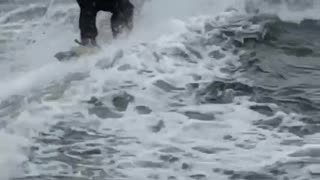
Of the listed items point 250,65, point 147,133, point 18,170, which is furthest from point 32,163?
point 250,65

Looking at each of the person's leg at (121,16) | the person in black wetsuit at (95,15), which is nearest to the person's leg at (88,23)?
the person in black wetsuit at (95,15)

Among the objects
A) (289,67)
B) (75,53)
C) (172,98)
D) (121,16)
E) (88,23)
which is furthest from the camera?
(121,16)

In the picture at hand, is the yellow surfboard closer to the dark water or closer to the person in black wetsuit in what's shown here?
the person in black wetsuit

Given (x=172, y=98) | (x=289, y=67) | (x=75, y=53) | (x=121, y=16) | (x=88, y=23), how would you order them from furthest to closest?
(x=121, y=16)
(x=88, y=23)
(x=75, y=53)
(x=289, y=67)
(x=172, y=98)

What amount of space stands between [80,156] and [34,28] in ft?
17.1

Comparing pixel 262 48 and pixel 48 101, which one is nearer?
pixel 48 101

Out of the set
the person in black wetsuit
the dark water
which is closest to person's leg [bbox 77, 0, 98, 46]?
the person in black wetsuit

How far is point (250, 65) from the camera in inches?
340

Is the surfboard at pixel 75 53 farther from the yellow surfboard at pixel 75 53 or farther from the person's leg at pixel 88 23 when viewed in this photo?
the person's leg at pixel 88 23

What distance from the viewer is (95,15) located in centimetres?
915

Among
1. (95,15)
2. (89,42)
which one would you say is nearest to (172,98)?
(89,42)

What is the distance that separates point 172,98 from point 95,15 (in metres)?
2.00

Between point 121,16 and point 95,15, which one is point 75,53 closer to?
point 95,15

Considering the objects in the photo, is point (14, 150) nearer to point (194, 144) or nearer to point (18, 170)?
point (18, 170)
